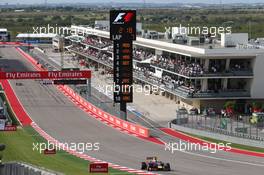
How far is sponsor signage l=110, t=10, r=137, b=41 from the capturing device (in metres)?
54.7

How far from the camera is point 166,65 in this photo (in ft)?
240

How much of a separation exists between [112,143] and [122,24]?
10539 mm

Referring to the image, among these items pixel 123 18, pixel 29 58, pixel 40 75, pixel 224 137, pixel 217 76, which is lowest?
pixel 29 58

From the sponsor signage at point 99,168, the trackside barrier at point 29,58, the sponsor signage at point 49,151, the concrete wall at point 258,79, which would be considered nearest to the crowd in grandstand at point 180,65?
the concrete wall at point 258,79

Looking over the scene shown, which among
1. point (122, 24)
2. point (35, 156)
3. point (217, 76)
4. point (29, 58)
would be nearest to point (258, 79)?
point (217, 76)

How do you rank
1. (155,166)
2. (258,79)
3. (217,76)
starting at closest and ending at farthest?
(155,166)
(217,76)
(258,79)

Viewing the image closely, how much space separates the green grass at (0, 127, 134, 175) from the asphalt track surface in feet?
6.46

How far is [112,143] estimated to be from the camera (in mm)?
48844

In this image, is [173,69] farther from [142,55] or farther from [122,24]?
[122,24]

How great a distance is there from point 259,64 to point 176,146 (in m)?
20.4

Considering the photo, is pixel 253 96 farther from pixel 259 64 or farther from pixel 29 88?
pixel 29 88

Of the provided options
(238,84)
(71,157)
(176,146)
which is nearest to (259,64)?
(238,84)

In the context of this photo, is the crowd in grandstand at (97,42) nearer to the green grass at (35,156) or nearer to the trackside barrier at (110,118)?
the trackside barrier at (110,118)

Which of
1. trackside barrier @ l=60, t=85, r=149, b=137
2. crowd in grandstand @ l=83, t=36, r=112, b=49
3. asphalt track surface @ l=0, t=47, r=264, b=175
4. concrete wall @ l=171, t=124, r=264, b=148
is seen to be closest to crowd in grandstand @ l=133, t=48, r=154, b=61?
trackside barrier @ l=60, t=85, r=149, b=137
